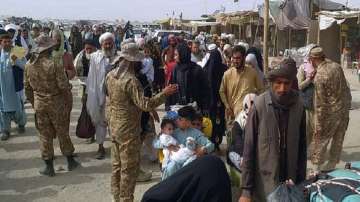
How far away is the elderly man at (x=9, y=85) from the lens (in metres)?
7.57

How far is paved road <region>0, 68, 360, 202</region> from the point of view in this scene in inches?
213

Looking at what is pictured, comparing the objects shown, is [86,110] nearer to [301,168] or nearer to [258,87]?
[258,87]

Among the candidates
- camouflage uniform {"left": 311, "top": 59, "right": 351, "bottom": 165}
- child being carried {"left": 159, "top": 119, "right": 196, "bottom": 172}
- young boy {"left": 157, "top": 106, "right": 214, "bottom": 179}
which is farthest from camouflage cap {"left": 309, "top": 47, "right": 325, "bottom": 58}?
child being carried {"left": 159, "top": 119, "right": 196, "bottom": 172}

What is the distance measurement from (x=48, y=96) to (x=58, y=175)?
1.08 meters

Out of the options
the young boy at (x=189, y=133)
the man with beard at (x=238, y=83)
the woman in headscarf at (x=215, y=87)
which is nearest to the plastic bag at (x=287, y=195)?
the young boy at (x=189, y=133)

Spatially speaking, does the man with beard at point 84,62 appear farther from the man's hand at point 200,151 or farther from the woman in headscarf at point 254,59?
the man's hand at point 200,151

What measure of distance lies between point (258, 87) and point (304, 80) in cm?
80

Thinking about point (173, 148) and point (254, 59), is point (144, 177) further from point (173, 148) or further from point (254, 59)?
point (254, 59)

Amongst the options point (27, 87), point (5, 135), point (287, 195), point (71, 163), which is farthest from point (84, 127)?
point (287, 195)

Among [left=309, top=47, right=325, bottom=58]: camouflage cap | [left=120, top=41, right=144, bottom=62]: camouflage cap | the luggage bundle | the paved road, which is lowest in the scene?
the paved road

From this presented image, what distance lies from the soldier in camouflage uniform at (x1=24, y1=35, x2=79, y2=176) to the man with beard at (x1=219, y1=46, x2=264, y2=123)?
1.97 meters

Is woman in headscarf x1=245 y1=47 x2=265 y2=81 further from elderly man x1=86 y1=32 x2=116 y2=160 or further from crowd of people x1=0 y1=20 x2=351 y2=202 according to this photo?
elderly man x1=86 y1=32 x2=116 y2=160

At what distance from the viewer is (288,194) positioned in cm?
277

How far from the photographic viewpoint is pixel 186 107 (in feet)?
15.6
